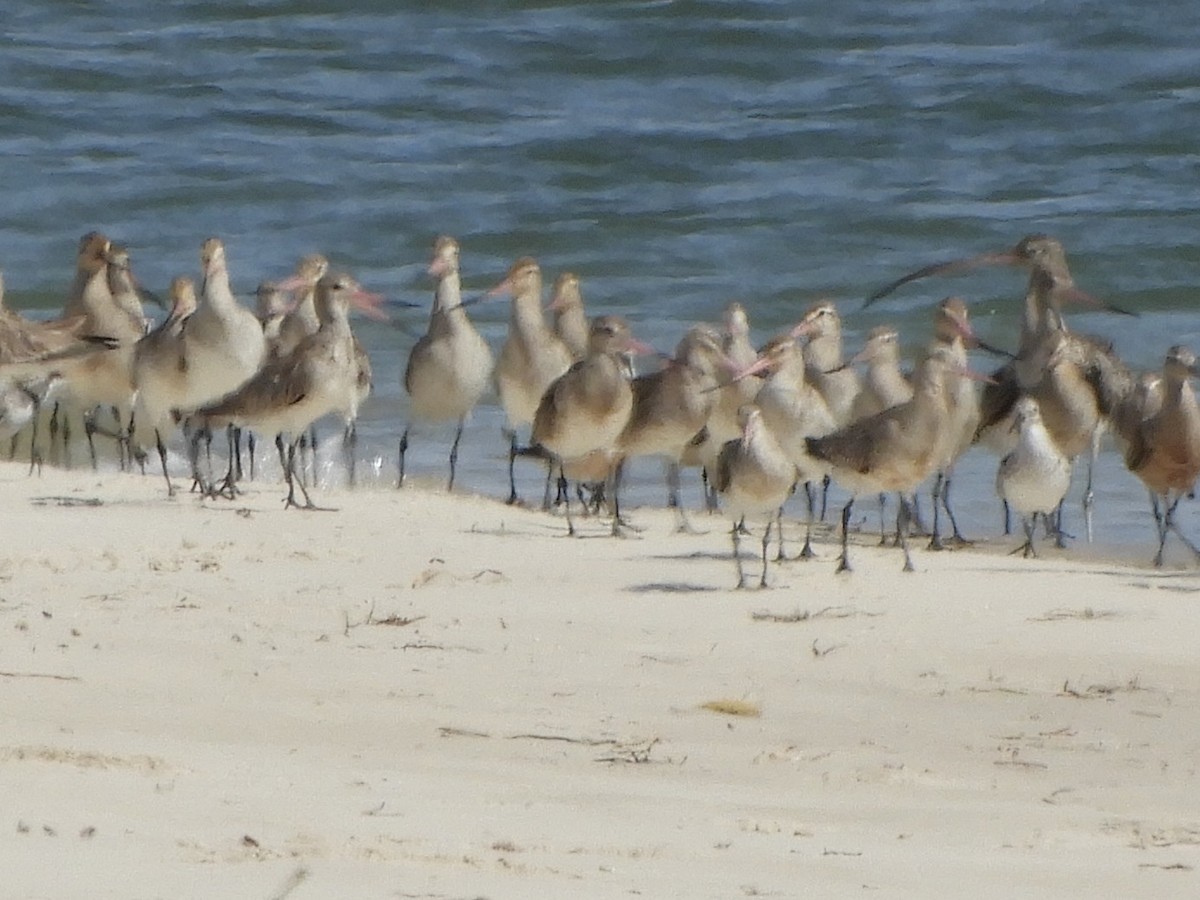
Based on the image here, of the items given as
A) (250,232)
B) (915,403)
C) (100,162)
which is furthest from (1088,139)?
(915,403)

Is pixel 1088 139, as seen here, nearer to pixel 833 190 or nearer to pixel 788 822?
pixel 833 190

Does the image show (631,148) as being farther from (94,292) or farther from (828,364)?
(828,364)

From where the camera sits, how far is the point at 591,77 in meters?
23.5

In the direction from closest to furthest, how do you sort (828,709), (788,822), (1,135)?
(788,822) → (828,709) → (1,135)

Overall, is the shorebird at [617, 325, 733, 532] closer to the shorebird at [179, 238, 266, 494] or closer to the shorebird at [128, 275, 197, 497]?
the shorebird at [179, 238, 266, 494]

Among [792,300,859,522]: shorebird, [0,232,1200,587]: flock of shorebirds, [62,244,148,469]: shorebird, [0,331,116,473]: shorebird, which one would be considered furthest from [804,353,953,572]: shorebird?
[62,244,148,469]: shorebird

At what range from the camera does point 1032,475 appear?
34.0ft

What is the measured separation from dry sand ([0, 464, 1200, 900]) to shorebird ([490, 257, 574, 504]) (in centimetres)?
202

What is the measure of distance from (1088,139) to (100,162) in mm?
8221

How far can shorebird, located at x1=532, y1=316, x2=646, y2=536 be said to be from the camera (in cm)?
1013

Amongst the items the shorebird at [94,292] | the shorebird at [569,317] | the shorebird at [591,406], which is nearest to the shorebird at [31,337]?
the shorebird at [94,292]

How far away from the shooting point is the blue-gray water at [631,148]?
1817 centimetres

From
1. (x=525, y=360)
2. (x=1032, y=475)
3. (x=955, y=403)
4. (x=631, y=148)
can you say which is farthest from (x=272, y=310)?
(x=631, y=148)

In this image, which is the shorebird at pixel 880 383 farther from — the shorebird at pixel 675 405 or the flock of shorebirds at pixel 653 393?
the shorebird at pixel 675 405
